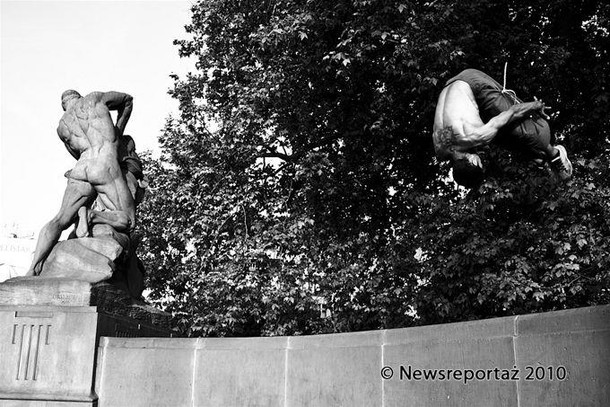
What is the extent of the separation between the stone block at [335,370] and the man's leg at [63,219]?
3.09 m

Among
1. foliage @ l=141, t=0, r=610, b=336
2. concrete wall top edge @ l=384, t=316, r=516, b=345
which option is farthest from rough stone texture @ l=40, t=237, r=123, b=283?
foliage @ l=141, t=0, r=610, b=336

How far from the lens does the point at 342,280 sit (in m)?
14.4

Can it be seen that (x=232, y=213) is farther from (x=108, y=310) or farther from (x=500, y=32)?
(x=108, y=310)

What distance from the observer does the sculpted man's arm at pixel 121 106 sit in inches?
345

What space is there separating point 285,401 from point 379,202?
32.2ft

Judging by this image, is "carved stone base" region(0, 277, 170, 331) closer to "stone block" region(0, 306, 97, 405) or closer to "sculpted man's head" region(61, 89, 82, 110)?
"stone block" region(0, 306, 97, 405)

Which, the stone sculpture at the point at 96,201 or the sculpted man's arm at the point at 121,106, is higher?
the sculpted man's arm at the point at 121,106

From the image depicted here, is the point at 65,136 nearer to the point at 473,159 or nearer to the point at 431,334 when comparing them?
the point at 431,334

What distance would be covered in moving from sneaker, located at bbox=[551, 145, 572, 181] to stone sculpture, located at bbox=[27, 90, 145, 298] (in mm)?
4692

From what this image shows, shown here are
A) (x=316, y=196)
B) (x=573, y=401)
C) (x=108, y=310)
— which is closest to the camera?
(x=573, y=401)

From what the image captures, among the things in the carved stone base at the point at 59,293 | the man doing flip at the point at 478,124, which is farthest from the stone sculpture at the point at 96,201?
the man doing flip at the point at 478,124

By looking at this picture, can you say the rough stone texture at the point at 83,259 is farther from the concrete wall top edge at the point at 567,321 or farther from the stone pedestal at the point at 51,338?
the concrete wall top edge at the point at 567,321

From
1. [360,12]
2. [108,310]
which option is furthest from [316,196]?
[108,310]

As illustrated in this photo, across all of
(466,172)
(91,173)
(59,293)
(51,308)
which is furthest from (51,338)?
(466,172)
